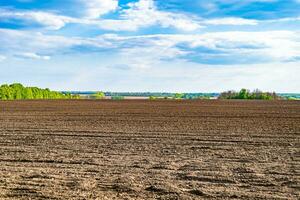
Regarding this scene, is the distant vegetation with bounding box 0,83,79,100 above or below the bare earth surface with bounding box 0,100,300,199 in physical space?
above

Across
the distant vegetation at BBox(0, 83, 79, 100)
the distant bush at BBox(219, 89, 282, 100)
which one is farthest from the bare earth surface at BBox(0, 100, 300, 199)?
the distant bush at BBox(219, 89, 282, 100)

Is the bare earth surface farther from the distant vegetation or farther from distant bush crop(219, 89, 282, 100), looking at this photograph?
distant bush crop(219, 89, 282, 100)

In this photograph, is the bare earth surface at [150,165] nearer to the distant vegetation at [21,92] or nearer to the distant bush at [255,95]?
the distant vegetation at [21,92]

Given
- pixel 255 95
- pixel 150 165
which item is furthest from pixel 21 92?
pixel 150 165

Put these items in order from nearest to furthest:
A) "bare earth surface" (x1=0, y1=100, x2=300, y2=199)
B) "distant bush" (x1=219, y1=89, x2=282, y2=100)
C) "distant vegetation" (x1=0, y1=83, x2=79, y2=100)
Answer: "bare earth surface" (x1=0, y1=100, x2=300, y2=199)
"distant vegetation" (x1=0, y1=83, x2=79, y2=100)
"distant bush" (x1=219, y1=89, x2=282, y2=100)

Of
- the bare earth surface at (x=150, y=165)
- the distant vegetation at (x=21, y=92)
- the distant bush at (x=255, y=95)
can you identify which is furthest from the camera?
the distant bush at (x=255, y=95)

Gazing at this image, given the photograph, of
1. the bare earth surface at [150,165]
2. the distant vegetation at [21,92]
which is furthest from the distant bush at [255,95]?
the bare earth surface at [150,165]

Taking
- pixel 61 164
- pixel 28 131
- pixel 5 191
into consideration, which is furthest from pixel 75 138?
pixel 5 191

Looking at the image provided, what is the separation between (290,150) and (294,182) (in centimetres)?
578

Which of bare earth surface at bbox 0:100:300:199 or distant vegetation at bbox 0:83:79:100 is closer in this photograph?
bare earth surface at bbox 0:100:300:199

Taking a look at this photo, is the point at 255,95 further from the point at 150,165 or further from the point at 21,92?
the point at 150,165

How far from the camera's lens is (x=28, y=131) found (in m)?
23.5

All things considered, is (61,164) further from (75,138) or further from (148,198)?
(75,138)

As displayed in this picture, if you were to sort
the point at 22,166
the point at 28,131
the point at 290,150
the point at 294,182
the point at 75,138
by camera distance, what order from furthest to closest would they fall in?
the point at 28,131
the point at 75,138
the point at 290,150
the point at 22,166
the point at 294,182
